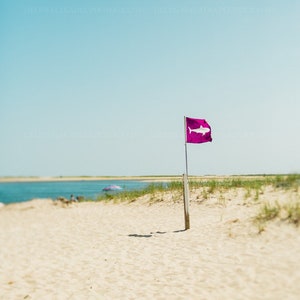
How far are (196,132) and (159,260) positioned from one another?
4.87m

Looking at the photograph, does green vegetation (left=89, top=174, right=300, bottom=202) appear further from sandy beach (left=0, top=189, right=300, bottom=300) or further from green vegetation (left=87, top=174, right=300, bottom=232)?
sandy beach (left=0, top=189, right=300, bottom=300)

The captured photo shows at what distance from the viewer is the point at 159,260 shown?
847cm

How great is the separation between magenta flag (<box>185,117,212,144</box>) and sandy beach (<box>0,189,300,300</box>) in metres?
2.90

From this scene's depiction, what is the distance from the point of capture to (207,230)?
426 inches

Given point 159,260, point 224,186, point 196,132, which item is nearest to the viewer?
point 159,260

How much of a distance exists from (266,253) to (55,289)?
4.66 metres

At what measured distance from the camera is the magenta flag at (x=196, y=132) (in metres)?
11.7

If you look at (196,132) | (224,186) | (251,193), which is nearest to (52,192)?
(224,186)

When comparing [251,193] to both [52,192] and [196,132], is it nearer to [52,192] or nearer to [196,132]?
[196,132]

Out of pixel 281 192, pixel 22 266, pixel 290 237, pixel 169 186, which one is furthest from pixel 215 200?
pixel 22 266

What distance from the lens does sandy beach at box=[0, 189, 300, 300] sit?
6.46 m

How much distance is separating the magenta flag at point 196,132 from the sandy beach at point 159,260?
290 cm

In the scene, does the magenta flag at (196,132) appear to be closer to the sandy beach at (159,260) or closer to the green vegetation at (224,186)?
the sandy beach at (159,260)

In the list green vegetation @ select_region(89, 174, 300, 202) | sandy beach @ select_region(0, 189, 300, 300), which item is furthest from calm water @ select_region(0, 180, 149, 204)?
sandy beach @ select_region(0, 189, 300, 300)
